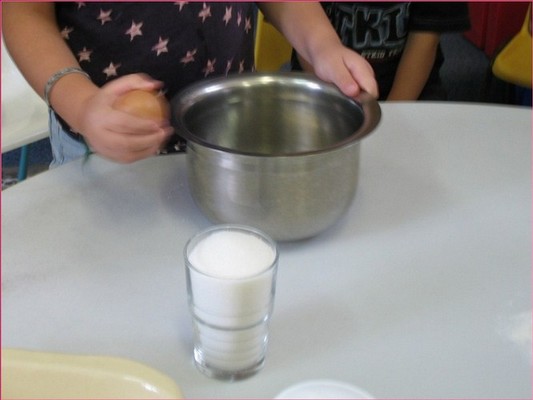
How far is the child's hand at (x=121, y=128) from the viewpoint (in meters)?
0.58

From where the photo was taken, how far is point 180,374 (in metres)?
0.50

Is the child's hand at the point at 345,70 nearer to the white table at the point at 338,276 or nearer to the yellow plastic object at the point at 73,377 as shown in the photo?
the white table at the point at 338,276

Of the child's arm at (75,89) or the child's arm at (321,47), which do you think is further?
the child's arm at (321,47)

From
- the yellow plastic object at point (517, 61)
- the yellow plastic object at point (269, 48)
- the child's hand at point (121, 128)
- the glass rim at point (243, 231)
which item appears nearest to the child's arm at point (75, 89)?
the child's hand at point (121, 128)

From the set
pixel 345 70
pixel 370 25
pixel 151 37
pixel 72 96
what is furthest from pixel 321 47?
pixel 370 25

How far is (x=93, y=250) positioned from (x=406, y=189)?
13.0 inches

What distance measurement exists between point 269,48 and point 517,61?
0.67 m

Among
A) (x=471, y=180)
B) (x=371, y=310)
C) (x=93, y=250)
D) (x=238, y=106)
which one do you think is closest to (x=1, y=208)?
(x=93, y=250)

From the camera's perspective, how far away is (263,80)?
0.69 meters

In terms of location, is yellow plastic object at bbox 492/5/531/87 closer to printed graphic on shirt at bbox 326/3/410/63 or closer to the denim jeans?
printed graphic on shirt at bbox 326/3/410/63

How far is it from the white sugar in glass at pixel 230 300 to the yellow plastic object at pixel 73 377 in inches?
3.5

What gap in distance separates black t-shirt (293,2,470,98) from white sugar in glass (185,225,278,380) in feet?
2.97

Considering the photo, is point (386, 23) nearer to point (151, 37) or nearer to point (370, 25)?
point (370, 25)

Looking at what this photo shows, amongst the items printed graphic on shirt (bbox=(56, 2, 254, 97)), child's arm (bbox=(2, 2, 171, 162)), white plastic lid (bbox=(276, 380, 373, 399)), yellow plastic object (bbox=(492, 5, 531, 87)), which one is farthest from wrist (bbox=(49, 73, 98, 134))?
yellow plastic object (bbox=(492, 5, 531, 87))
